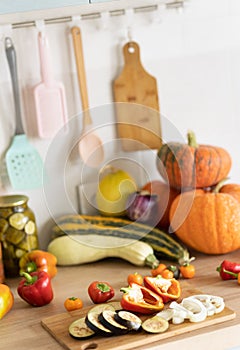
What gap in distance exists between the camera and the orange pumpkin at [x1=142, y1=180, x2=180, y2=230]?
A: 2162 millimetres

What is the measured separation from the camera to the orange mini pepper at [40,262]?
6.48ft

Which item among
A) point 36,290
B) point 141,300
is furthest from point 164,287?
point 36,290

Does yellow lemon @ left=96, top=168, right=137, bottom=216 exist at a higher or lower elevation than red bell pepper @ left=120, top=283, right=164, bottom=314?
higher

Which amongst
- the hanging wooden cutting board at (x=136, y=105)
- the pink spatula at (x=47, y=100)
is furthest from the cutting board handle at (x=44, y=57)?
the hanging wooden cutting board at (x=136, y=105)

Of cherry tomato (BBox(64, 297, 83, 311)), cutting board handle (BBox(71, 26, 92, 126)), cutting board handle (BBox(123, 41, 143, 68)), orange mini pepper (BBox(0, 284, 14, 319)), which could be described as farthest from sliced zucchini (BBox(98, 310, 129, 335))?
cutting board handle (BBox(123, 41, 143, 68))

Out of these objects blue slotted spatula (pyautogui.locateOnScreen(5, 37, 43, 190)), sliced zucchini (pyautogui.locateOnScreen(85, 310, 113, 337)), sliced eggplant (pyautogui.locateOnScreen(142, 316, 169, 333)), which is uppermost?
blue slotted spatula (pyautogui.locateOnScreen(5, 37, 43, 190))

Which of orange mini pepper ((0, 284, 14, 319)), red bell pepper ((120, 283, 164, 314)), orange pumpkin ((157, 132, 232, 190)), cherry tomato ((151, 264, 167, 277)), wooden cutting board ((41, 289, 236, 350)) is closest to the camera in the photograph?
wooden cutting board ((41, 289, 236, 350))

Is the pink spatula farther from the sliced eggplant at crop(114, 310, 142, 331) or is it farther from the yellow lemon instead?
the sliced eggplant at crop(114, 310, 142, 331)

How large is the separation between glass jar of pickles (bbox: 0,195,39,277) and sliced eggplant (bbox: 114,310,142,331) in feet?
1.60

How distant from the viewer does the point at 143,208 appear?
7.03 feet

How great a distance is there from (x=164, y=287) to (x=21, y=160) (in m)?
0.59

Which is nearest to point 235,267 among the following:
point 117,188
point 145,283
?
point 145,283

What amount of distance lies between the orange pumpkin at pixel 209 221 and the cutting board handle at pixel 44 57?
0.49 m

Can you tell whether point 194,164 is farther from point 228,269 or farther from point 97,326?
point 97,326
